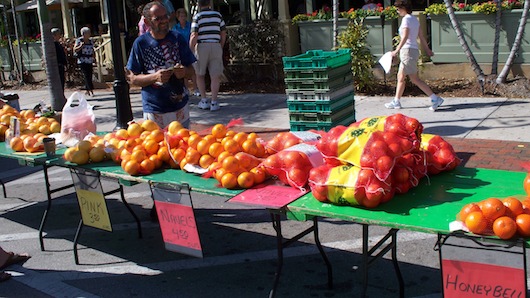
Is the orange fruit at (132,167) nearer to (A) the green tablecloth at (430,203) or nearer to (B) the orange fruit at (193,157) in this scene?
(B) the orange fruit at (193,157)

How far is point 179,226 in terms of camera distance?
4.20 m

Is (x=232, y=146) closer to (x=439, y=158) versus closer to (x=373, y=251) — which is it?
(x=373, y=251)

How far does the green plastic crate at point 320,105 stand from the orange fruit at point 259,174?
3.84 meters

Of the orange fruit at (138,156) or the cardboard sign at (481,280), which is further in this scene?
the orange fruit at (138,156)

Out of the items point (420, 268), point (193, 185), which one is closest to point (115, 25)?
point (193, 185)

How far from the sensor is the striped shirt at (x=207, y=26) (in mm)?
10963

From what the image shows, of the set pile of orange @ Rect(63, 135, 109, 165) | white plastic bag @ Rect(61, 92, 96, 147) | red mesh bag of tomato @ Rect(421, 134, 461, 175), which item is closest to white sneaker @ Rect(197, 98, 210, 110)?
white plastic bag @ Rect(61, 92, 96, 147)

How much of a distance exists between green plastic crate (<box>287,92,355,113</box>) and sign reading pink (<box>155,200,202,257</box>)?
3891mm

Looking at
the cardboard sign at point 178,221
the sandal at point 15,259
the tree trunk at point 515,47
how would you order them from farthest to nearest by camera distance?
the tree trunk at point 515,47 < the sandal at point 15,259 < the cardboard sign at point 178,221

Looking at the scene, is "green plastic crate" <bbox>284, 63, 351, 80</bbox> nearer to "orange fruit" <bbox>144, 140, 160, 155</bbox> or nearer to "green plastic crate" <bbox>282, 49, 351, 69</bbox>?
"green plastic crate" <bbox>282, 49, 351, 69</bbox>

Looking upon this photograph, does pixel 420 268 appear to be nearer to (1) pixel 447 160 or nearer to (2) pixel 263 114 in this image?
(1) pixel 447 160

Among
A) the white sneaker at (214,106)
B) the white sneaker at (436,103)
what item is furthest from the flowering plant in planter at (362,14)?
the white sneaker at (214,106)

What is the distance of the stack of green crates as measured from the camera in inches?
303

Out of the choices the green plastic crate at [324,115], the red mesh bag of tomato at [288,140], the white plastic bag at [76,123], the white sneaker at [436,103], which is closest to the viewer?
the red mesh bag of tomato at [288,140]
